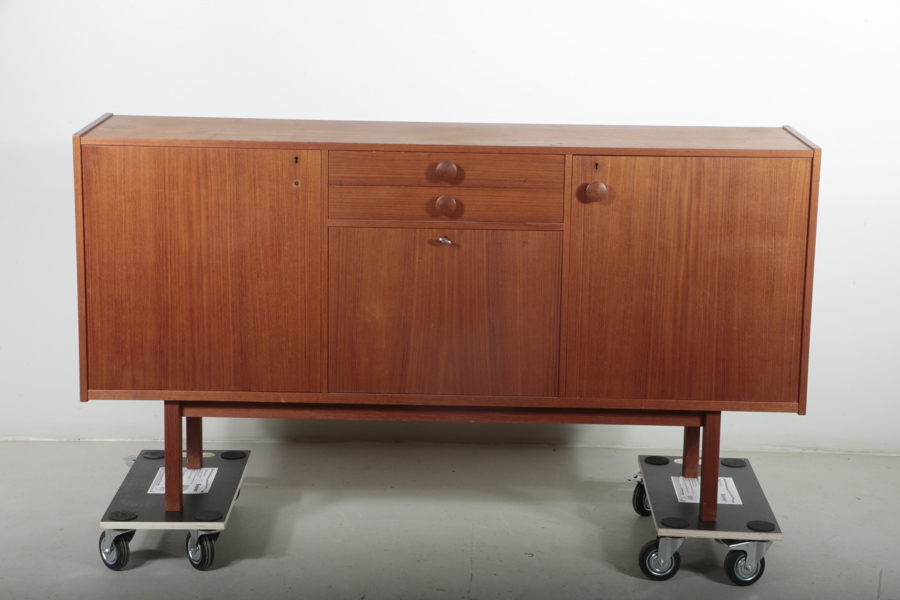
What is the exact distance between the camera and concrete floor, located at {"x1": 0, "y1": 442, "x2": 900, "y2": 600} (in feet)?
8.50

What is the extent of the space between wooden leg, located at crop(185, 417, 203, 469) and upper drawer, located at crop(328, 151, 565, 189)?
100cm

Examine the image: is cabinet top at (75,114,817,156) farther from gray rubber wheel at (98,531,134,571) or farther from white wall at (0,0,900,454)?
gray rubber wheel at (98,531,134,571)

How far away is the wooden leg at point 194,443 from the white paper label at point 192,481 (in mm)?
22

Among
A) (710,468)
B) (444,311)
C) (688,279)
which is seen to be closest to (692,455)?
(710,468)

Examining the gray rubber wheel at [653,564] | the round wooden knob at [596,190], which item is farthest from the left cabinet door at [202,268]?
the gray rubber wheel at [653,564]

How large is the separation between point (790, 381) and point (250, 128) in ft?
5.19

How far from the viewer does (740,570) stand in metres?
2.63

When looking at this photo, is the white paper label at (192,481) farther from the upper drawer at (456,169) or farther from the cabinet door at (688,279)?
the cabinet door at (688,279)

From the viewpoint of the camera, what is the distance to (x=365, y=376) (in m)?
2.56

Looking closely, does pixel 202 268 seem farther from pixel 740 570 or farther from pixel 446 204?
pixel 740 570

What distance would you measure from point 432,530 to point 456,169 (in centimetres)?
113

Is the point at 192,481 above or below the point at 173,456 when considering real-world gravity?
below

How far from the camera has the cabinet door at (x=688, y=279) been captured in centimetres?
244

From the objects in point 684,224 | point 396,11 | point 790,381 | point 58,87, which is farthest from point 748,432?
point 58,87
